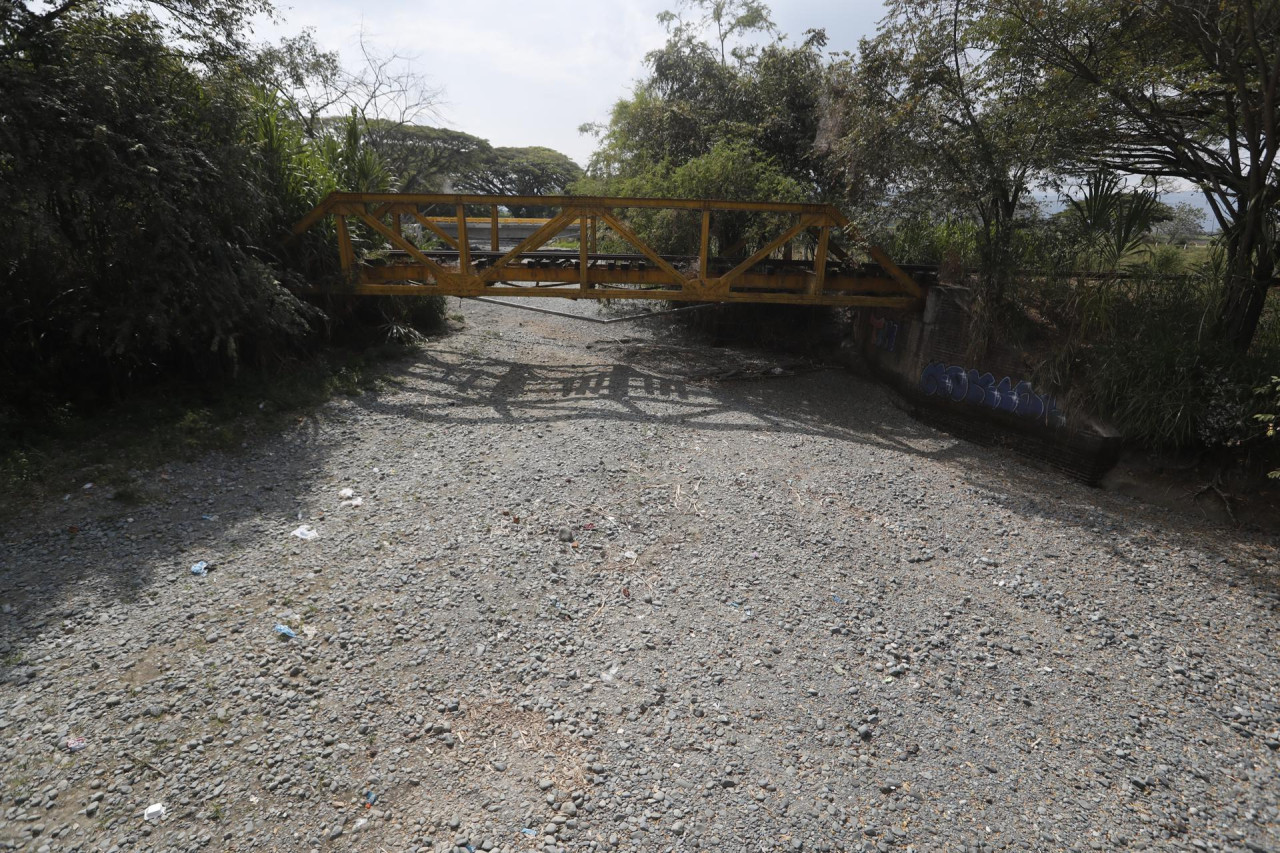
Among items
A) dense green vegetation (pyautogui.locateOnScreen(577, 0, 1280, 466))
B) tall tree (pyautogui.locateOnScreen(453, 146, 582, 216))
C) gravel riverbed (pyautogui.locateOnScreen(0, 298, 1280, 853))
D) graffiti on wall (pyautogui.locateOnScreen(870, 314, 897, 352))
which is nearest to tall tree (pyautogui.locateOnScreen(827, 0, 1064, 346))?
dense green vegetation (pyautogui.locateOnScreen(577, 0, 1280, 466))

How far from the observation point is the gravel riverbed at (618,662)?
110 inches

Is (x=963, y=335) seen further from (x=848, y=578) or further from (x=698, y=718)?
(x=698, y=718)

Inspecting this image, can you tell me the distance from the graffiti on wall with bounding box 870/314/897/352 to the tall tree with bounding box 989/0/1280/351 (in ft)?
11.6

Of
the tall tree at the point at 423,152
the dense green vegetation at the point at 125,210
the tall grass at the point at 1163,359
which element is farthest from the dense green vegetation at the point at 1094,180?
the tall tree at the point at 423,152

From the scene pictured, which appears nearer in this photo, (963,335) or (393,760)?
(393,760)

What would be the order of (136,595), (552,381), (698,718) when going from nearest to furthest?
(698,718) → (136,595) → (552,381)

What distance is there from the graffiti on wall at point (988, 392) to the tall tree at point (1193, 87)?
1805 mm

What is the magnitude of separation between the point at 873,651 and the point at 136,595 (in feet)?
15.4

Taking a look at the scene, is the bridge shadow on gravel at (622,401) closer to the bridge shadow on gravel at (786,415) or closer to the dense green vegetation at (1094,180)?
the bridge shadow on gravel at (786,415)

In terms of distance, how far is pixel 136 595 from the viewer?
12.8ft

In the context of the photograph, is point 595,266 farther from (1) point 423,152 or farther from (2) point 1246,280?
(1) point 423,152

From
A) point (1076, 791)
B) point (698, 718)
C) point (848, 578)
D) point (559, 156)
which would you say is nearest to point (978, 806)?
point (1076, 791)

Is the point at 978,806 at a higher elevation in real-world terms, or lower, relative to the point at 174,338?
lower

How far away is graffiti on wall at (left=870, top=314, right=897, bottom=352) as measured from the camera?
10328 mm
